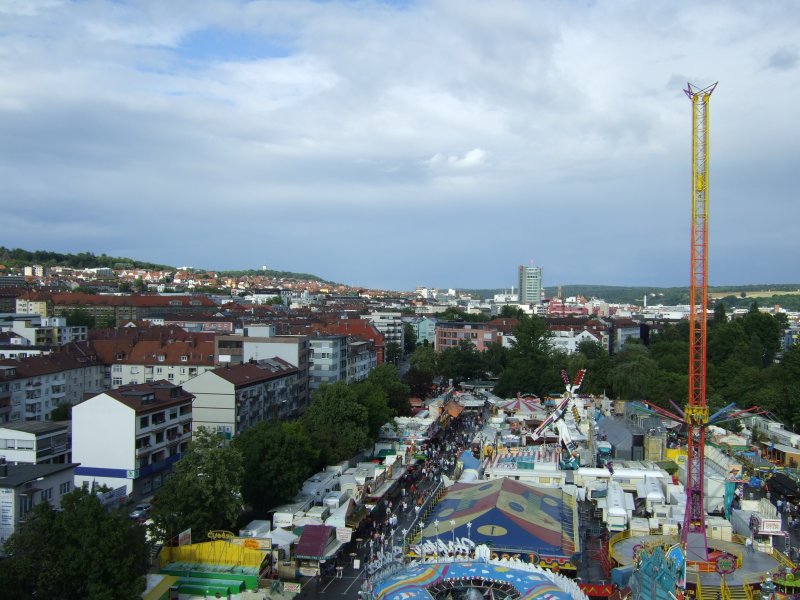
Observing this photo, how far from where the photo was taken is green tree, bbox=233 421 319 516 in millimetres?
23844

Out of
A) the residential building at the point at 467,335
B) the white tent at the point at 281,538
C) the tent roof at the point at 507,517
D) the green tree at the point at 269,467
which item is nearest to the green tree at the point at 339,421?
the green tree at the point at 269,467

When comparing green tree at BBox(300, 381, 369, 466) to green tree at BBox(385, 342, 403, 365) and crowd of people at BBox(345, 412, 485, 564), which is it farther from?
green tree at BBox(385, 342, 403, 365)

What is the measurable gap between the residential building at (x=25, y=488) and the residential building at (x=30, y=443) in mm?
3956

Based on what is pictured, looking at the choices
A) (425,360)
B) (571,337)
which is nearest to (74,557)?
(425,360)

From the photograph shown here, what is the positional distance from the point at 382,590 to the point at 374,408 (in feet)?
61.2

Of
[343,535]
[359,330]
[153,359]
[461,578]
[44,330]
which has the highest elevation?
[44,330]

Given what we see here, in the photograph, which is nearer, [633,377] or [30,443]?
[30,443]

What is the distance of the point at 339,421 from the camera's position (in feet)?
105

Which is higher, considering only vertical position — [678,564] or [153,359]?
[153,359]

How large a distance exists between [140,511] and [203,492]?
5.26 metres

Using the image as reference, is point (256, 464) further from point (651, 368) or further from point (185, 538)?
point (651, 368)

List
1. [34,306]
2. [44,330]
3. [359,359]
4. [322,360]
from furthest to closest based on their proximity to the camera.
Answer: [34,306], [44,330], [359,359], [322,360]

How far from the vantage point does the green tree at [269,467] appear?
2384cm

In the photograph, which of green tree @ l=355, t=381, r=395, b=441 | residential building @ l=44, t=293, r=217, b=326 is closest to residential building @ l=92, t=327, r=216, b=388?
green tree @ l=355, t=381, r=395, b=441
